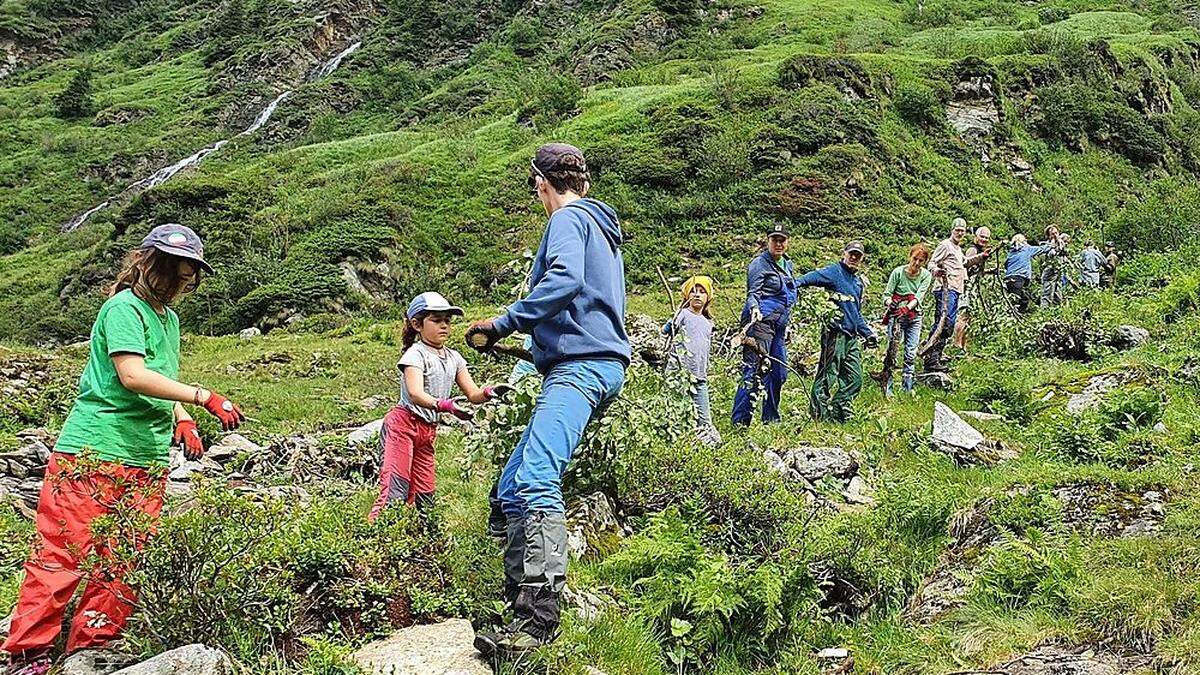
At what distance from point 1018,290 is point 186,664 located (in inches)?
556

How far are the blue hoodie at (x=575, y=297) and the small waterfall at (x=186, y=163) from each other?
1487 inches

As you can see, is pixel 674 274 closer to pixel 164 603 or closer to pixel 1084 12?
pixel 164 603

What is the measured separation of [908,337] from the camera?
9.43 metres

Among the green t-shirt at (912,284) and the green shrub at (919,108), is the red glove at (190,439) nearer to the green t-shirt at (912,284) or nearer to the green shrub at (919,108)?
the green t-shirt at (912,284)

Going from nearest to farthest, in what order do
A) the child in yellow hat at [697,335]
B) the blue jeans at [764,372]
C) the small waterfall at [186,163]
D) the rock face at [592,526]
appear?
the rock face at [592,526] < the child in yellow hat at [697,335] < the blue jeans at [764,372] < the small waterfall at [186,163]

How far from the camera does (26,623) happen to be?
123 inches

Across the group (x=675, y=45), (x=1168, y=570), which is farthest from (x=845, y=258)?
(x=675, y=45)

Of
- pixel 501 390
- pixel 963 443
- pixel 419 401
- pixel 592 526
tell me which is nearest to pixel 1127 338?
pixel 963 443

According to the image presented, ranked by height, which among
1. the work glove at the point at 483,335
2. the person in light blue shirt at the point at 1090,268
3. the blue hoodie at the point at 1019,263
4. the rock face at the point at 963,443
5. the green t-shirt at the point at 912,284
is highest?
the work glove at the point at 483,335

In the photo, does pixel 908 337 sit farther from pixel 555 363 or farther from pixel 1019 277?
pixel 555 363

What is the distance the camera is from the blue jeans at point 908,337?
9266 millimetres

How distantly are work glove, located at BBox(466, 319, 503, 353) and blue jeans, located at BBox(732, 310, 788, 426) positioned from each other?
193 inches

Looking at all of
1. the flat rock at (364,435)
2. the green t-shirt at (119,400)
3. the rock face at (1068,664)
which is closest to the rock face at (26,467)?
the flat rock at (364,435)

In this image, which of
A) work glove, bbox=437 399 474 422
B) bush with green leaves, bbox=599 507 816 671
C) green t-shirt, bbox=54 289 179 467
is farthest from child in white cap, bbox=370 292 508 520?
green t-shirt, bbox=54 289 179 467
